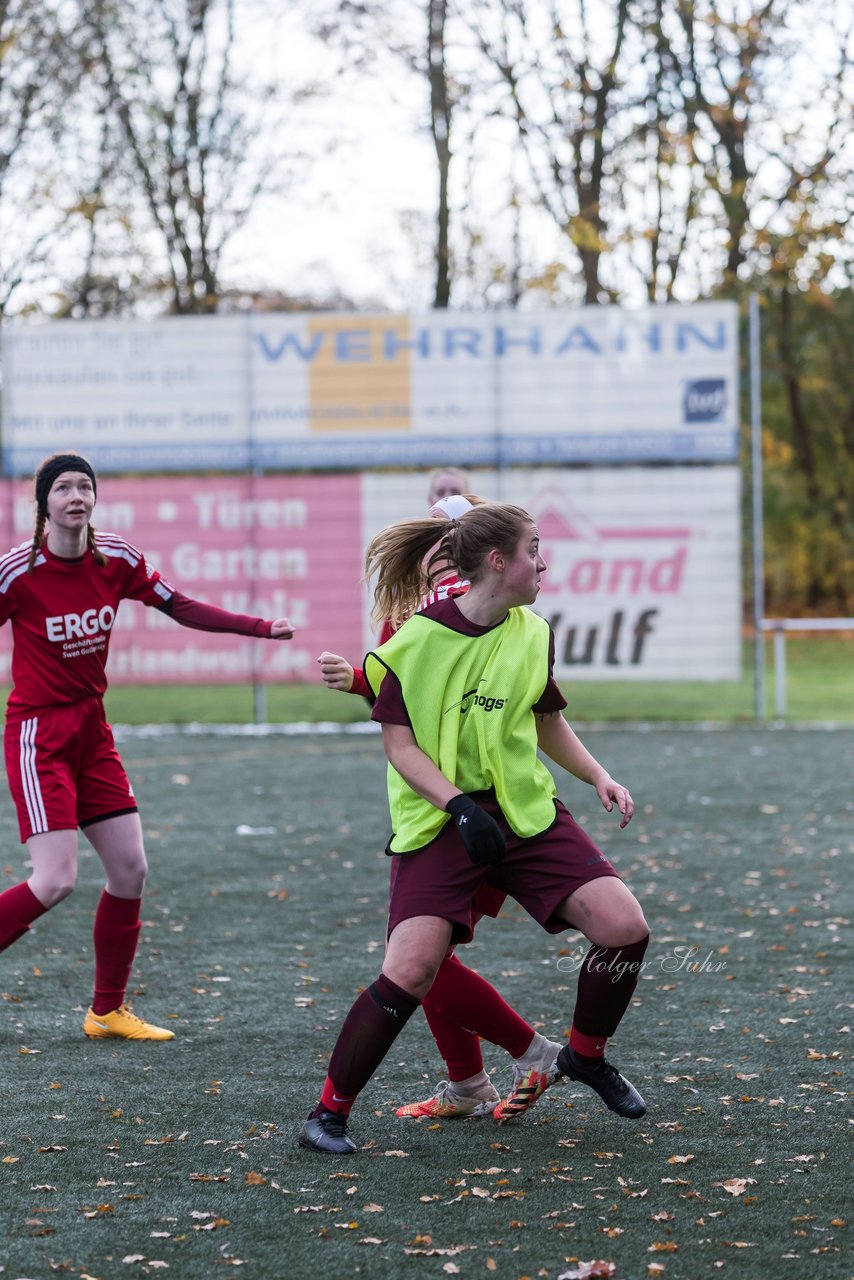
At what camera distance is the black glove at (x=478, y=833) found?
150 inches

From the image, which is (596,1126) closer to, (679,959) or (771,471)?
(679,959)

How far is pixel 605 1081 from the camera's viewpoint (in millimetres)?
4285

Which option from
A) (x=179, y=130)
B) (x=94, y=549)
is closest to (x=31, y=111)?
(x=179, y=130)

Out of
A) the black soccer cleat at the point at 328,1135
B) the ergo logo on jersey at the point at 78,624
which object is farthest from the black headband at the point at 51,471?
the black soccer cleat at the point at 328,1135

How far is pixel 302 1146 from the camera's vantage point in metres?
4.12

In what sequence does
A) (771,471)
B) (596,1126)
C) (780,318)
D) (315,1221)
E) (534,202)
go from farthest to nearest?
(771,471) < (780,318) < (534,202) < (596,1126) < (315,1221)

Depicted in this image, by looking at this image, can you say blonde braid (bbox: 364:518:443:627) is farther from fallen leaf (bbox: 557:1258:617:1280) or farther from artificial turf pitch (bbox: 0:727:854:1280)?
fallen leaf (bbox: 557:1258:617:1280)

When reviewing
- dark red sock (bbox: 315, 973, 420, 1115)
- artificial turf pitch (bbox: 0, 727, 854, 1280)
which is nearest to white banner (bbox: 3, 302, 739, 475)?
artificial turf pitch (bbox: 0, 727, 854, 1280)

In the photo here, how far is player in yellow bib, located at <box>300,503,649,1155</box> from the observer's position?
158 inches

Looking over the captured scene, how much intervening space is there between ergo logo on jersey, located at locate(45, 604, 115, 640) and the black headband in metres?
0.32

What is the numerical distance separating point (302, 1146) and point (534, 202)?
24301 millimetres

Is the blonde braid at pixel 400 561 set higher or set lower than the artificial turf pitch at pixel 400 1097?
higher

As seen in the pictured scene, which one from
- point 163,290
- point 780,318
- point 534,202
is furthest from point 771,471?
point 163,290

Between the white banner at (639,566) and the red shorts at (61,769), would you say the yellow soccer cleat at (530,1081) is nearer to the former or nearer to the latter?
the red shorts at (61,769)
